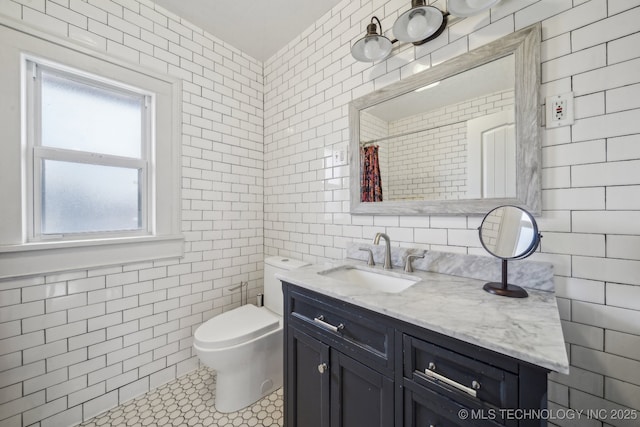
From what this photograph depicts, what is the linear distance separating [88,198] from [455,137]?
229 centimetres

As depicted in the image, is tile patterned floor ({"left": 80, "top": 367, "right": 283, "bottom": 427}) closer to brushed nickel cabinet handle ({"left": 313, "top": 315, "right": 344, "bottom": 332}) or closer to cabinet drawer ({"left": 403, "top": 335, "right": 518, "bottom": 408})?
brushed nickel cabinet handle ({"left": 313, "top": 315, "right": 344, "bottom": 332})

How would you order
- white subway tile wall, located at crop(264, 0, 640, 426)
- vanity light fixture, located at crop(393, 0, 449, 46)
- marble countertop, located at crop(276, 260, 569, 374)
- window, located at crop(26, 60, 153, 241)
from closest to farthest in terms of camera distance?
→ marble countertop, located at crop(276, 260, 569, 374) → white subway tile wall, located at crop(264, 0, 640, 426) → vanity light fixture, located at crop(393, 0, 449, 46) → window, located at crop(26, 60, 153, 241)

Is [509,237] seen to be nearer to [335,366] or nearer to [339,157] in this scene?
[335,366]

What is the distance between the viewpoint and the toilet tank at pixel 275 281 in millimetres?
1887

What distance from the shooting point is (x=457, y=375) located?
711 millimetres

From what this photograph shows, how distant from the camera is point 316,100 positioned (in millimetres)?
1913

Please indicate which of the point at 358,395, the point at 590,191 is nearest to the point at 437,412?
the point at 358,395

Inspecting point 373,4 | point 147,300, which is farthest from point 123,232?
point 373,4

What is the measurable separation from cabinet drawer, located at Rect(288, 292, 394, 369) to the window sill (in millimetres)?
1197

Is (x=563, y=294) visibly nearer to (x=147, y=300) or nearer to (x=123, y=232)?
(x=147, y=300)

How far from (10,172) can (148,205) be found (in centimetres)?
65

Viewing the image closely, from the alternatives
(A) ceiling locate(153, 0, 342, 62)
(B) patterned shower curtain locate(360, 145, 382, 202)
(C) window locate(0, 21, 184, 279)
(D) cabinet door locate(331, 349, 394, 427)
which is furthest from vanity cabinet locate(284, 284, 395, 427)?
(A) ceiling locate(153, 0, 342, 62)

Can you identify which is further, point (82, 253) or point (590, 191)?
point (82, 253)

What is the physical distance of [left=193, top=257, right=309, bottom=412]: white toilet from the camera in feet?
4.81
